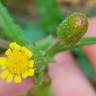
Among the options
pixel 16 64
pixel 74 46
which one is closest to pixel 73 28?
pixel 74 46

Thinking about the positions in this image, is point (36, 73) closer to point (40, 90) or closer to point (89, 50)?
point (40, 90)

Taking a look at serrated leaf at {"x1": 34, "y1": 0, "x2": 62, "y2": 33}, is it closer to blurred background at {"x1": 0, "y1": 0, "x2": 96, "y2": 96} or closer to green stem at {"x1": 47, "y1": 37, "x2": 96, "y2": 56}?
blurred background at {"x1": 0, "y1": 0, "x2": 96, "y2": 96}

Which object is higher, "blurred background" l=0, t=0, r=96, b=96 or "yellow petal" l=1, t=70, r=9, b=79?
"blurred background" l=0, t=0, r=96, b=96

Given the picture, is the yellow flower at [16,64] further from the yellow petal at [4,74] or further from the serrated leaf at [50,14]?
the serrated leaf at [50,14]

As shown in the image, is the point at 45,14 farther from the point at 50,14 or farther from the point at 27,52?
the point at 27,52

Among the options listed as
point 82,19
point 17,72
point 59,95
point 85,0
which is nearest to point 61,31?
point 82,19

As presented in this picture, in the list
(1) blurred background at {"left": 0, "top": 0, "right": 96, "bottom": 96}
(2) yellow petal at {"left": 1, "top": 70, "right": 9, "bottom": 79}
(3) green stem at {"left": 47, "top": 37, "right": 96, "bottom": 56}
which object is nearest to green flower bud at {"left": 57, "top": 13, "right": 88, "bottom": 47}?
(3) green stem at {"left": 47, "top": 37, "right": 96, "bottom": 56}
